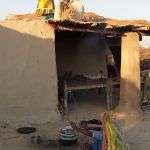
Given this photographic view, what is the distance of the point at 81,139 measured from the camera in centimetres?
955

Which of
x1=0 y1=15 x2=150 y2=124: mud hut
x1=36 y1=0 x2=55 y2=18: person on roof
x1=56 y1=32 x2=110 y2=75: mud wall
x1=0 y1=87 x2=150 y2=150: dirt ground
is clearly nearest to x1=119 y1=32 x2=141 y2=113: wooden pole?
x1=0 y1=15 x2=150 y2=124: mud hut

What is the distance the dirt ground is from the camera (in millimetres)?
9250

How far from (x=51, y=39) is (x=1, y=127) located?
8.63 ft

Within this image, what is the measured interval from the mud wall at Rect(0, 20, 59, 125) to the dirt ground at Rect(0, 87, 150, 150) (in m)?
0.42

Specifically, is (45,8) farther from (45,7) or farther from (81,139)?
(81,139)

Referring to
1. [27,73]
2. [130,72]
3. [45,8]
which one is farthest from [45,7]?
[130,72]

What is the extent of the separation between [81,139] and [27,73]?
2658 mm

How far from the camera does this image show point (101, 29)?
12.0 meters

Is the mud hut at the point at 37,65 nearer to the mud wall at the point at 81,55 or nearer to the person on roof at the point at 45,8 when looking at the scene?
the person on roof at the point at 45,8

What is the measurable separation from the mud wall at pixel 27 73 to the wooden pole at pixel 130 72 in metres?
2.08

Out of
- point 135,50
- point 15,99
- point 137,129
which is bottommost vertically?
point 137,129

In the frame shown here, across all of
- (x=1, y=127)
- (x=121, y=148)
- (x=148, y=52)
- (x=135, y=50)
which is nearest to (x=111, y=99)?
(x=135, y=50)

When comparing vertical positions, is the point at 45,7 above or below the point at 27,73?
above

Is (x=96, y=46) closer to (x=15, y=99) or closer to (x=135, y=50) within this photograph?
(x=135, y=50)
